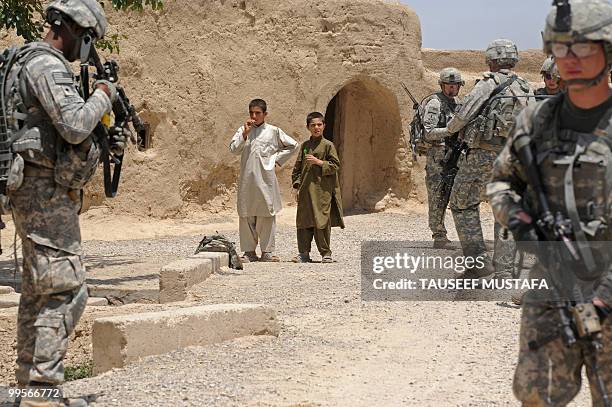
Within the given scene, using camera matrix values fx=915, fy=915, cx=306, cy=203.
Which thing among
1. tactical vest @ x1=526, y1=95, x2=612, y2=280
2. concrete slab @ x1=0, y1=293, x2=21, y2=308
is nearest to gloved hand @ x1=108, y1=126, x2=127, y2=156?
tactical vest @ x1=526, y1=95, x2=612, y2=280

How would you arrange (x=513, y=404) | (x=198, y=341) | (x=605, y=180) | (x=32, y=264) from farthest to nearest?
(x=198, y=341) < (x=513, y=404) < (x=32, y=264) < (x=605, y=180)

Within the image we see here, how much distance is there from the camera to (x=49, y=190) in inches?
164

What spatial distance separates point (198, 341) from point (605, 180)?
10.4ft

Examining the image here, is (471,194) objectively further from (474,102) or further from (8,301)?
(8,301)

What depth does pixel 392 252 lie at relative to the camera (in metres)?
10.8

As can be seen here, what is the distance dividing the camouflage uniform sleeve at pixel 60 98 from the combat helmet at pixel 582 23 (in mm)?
2078

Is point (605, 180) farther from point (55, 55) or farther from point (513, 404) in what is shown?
point (55, 55)

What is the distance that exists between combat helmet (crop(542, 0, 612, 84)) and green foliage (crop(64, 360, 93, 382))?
403cm

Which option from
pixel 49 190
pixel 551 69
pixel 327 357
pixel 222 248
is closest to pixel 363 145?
pixel 222 248

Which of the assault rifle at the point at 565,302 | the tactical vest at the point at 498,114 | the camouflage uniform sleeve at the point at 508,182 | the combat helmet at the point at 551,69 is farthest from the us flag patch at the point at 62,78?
the combat helmet at the point at 551,69

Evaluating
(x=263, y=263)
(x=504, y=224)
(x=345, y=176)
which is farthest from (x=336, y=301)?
(x=345, y=176)

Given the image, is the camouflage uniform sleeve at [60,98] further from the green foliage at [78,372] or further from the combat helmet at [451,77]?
the combat helmet at [451,77]

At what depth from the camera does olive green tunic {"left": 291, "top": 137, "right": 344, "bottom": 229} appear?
1010cm

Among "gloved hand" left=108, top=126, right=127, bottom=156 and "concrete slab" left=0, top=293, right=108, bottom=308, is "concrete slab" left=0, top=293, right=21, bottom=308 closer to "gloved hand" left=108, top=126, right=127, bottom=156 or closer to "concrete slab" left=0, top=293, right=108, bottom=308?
"concrete slab" left=0, top=293, right=108, bottom=308
